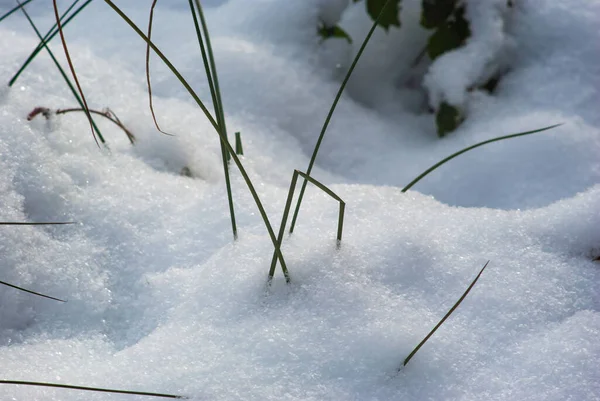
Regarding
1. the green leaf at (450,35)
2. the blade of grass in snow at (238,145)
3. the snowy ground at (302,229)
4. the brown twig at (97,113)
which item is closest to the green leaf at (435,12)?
the green leaf at (450,35)

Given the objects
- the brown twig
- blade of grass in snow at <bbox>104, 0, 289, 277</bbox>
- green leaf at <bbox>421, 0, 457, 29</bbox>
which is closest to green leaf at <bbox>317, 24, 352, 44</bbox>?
green leaf at <bbox>421, 0, 457, 29</bbox>

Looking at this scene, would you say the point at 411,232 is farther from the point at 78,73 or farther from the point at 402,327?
the point at 78,73

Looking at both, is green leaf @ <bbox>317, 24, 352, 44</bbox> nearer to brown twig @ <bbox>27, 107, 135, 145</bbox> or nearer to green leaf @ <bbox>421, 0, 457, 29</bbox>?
green leaf @ <bbox>421, 0, 457, 29</bbox>

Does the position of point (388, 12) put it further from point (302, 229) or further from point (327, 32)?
point (302, 229)

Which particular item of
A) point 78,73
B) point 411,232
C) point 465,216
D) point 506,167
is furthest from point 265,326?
point 78,73

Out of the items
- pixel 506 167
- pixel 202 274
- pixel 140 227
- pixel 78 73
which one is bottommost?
pixel 202 274

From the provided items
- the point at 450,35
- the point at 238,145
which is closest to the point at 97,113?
the point at 238,145
